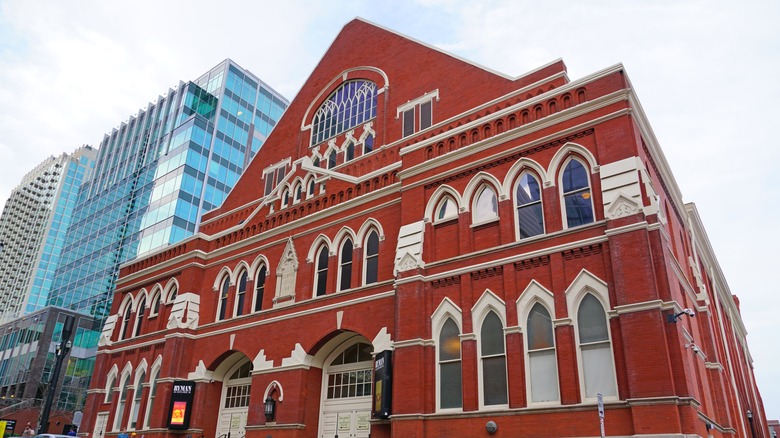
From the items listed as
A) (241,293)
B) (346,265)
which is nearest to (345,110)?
(346,265)

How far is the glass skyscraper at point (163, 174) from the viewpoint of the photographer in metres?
58.3

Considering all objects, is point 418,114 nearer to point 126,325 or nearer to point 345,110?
point 345,110

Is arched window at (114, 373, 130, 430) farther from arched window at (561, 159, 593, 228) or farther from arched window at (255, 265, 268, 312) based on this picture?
arched window at (561, 159, 593, 228)

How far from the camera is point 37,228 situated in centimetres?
11944

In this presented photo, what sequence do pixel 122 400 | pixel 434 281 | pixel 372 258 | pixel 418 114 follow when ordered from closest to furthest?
pixel 434 281, pixel 372 258, pixel 418 114, pixel 122 400

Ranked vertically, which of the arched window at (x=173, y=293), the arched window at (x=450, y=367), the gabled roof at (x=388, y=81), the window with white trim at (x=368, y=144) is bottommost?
the arched window at (x=450, y=367)

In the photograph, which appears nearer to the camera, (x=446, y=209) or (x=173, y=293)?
(x=446, y=209)

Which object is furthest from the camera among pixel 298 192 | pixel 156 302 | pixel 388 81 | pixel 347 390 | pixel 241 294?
pixel 156 302

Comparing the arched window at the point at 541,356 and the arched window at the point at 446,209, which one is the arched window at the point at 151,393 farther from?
the arched window at the point at 541,356

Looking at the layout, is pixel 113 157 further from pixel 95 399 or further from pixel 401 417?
pixel 401 417

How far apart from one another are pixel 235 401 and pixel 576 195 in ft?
54.9

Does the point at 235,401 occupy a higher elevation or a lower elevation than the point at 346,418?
higher

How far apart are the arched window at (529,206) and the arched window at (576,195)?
79 cm

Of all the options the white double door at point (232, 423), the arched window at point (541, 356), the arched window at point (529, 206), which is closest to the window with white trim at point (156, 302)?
the white double door at point (232, 423)
